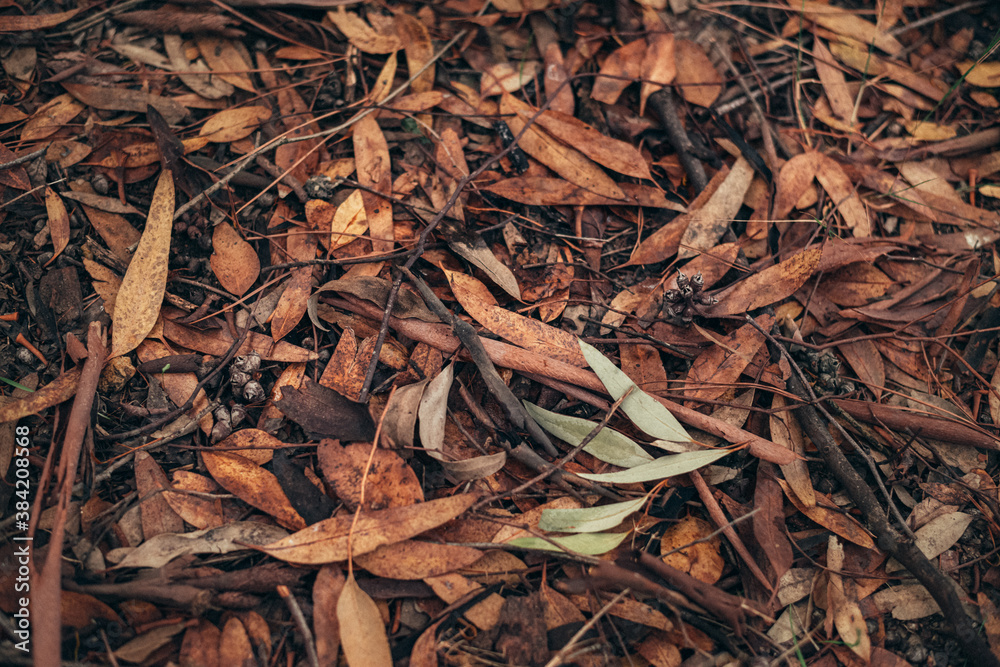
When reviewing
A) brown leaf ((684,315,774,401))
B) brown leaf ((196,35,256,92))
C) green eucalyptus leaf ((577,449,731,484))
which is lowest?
green eucalyptus leaf ((577,449,731,484))

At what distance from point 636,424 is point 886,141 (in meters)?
1.52

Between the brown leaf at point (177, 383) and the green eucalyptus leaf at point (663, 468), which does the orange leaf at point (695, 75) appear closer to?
the green eucalyptus leaf at point (663, 468)

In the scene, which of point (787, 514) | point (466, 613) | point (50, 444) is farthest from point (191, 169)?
point (787, 514)

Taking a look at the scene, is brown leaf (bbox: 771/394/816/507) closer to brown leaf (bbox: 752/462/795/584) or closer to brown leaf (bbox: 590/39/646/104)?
brown leaf (bbox: 752/462/795/584)

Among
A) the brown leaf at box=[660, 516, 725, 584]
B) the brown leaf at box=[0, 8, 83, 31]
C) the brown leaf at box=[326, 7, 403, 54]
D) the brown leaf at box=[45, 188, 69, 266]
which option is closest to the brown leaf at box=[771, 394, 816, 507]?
the brown leaf at box=[660, 516, 725, 584]

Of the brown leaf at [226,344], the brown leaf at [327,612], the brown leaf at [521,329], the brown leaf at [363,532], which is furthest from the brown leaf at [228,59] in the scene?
the brown leaf at [327,612]

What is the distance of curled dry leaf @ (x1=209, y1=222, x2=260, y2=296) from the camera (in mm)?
1626

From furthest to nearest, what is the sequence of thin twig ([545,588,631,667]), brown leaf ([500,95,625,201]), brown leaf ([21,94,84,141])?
brown leaf ([500,95,625,201]) → brown leaf ([21,94,84,141]) → thin twig ([545,588,631,667])

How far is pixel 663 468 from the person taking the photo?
143 centimetres

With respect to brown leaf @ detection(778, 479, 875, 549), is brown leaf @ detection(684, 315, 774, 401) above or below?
above

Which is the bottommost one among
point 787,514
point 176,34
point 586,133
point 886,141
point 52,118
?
point 787,514

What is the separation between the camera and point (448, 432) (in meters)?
1.50

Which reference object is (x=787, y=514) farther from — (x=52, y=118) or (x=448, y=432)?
(x=52, y=118)

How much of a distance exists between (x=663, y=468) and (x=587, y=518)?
0.24 m
